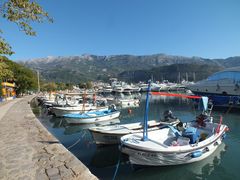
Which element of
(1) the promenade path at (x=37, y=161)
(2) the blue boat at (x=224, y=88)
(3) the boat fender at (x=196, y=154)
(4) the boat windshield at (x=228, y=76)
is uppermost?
(4) the boat windshield at (x=228, y=76)

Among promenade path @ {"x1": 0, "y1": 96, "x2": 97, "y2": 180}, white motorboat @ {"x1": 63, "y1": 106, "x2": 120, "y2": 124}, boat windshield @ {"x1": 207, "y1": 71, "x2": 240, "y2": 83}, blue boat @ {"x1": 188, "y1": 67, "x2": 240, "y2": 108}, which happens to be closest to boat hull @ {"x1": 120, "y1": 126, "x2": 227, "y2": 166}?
promenade path @ {"x1": 0, "y1": 96, "x2": 97, "y2": 180}

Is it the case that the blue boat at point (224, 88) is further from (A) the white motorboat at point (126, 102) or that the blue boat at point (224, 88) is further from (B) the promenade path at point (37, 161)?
(B) the promenade path at point (37, 161)

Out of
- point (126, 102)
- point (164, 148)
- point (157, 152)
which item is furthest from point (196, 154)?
point (126, 102)

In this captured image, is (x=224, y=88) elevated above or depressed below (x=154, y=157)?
above

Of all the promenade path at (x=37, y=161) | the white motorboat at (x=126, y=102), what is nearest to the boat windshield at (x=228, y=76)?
the white motorboat at (x=126, y=102)

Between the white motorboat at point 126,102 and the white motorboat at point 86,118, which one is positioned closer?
the white motorboat at point 86,118

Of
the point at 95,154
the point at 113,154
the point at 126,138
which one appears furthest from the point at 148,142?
the point at 95,154

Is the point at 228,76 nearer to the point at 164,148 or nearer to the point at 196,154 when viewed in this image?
the point at 196,154

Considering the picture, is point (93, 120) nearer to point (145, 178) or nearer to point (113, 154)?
point (113, 154)

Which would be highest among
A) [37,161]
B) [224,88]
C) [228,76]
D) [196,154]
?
[228,76]

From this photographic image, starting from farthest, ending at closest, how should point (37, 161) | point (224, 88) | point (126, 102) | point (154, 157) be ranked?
point (126, 102)
point (224, 88)
point (154, 157)
point (37, 161)

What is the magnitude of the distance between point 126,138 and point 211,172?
489 centimetres

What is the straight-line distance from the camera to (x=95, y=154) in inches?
464

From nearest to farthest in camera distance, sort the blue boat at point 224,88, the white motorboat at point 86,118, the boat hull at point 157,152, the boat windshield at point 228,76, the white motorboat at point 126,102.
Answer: the boat hull at point 157,152
the white motorboat at point 86,118
the blue boat at point 224,88
the boat windshield at point 228,76
the white motorboat at point 126,102
